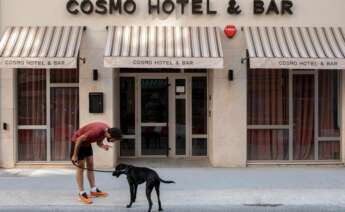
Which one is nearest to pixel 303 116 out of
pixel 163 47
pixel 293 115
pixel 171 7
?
pixel 293 115

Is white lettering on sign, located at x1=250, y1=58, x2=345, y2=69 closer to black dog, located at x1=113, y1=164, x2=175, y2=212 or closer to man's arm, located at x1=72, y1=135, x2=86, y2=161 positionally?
black dog, located at x1=113, y1=164, x2=175, y2=212

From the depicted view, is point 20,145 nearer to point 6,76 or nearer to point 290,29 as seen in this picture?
point 6,76

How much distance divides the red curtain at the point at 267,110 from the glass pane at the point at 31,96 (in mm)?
5023

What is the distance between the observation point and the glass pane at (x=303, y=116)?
13.7 metres

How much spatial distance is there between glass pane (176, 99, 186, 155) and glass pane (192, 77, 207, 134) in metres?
0.26

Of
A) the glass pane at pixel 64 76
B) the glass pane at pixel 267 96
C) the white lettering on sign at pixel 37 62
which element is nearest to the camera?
the white lettering on sign at pixel 37 62

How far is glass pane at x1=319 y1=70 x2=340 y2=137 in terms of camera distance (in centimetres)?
1372

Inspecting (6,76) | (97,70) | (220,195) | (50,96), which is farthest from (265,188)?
(6,76)

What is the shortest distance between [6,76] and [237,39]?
5.50 meters

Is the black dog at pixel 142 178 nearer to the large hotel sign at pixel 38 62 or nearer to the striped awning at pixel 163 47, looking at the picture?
the striped awning at pixel 163 47

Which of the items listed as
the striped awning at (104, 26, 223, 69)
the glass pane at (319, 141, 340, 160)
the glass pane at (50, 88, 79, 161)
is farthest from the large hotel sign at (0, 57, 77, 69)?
the glass pane at (319, 141, 340, 160)

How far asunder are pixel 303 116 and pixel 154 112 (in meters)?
3.78

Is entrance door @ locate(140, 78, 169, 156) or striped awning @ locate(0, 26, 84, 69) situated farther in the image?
entrance door @ locate(140, 78, 169, 156)

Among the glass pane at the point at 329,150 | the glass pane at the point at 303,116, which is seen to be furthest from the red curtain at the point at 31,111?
the glass pane at the point at 329,150
